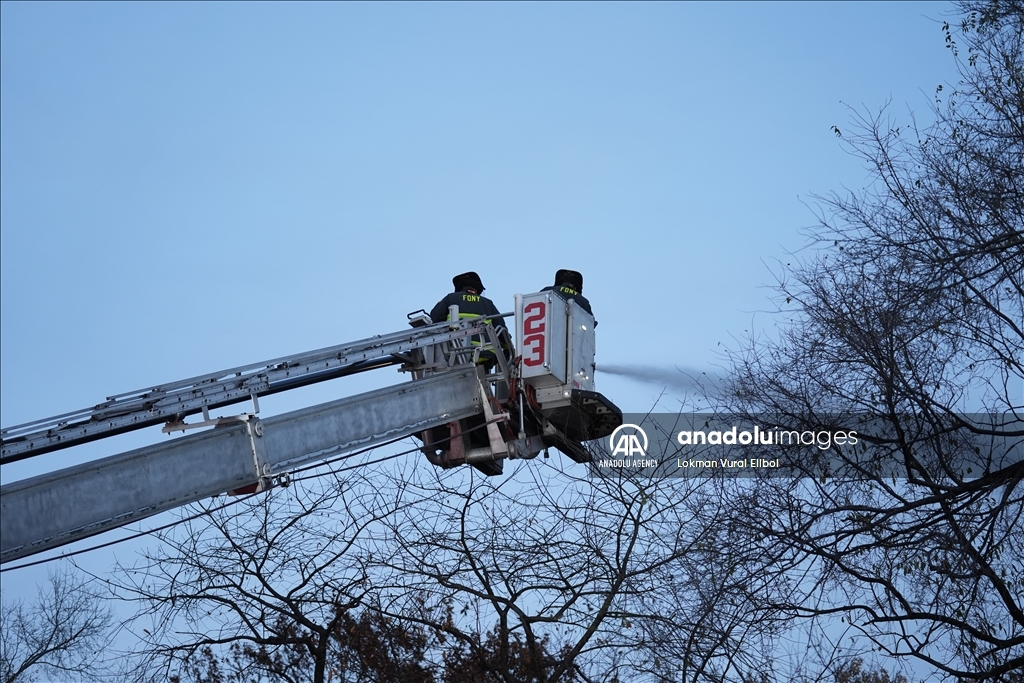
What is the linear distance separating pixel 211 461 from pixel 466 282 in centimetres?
381

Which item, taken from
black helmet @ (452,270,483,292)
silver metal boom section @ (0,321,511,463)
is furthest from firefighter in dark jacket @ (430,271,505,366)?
silver metal boom section @ (0,321,511,463)

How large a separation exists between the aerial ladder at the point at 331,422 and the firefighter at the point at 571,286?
0.76 feet

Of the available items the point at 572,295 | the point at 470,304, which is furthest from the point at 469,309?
the point at 572,295

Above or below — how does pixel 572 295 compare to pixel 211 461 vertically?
above

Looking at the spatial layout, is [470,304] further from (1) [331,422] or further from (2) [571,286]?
(1) [331,422]

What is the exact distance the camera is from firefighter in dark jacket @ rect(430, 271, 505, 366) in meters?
11.2

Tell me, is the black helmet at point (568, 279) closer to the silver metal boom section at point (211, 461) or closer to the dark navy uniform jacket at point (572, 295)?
the dark navy uniform jacket at point (572, 295)

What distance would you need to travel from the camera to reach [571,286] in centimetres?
1180

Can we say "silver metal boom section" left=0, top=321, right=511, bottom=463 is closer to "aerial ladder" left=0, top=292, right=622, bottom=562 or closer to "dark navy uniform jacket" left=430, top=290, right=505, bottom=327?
"aerial ladder" left=0, top=292, right=622, bottom=562

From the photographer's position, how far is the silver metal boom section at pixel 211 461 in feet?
25.2

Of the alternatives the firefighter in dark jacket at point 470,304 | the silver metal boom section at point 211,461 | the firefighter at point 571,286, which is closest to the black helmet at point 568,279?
the firefighter at point 571,286

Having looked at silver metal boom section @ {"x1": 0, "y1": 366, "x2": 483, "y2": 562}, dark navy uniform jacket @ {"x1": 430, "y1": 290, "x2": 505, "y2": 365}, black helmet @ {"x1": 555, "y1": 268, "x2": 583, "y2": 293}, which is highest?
black helmet @ {"x1": 555, "y1": 268, "x2": 583, "y2": 293}

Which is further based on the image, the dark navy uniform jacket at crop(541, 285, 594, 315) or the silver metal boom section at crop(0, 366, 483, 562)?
the dark navy uniform jacket at crop(541, 285, 594, 315)

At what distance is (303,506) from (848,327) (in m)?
5.25
